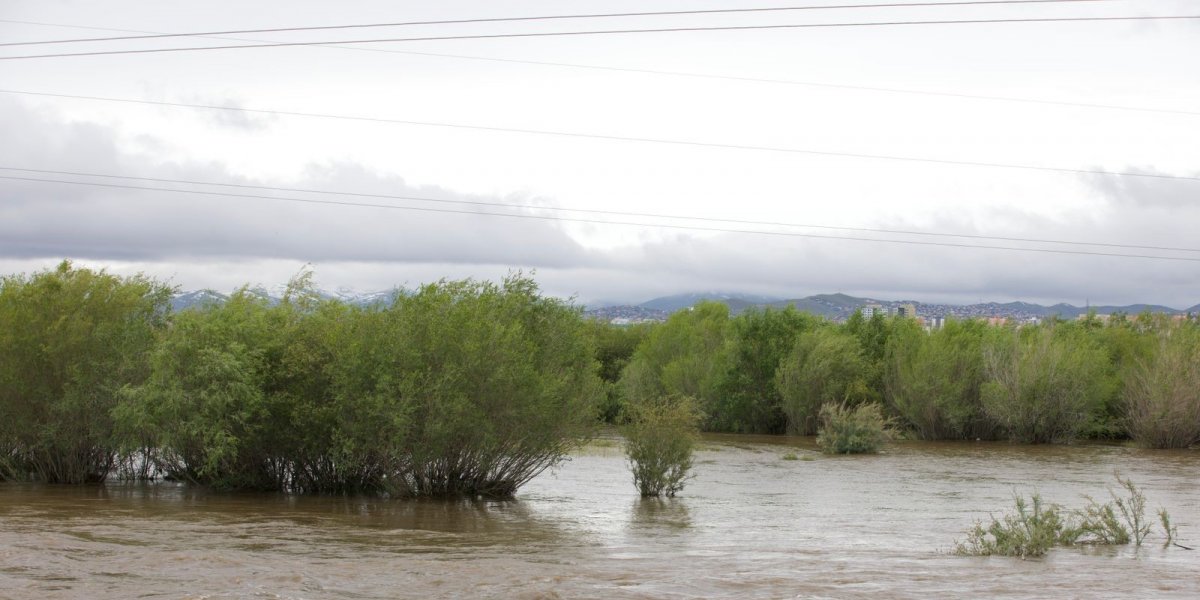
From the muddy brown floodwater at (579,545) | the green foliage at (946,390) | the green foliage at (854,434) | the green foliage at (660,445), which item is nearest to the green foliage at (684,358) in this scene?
the green foliage at (946,390)

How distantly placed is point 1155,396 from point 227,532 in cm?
5001

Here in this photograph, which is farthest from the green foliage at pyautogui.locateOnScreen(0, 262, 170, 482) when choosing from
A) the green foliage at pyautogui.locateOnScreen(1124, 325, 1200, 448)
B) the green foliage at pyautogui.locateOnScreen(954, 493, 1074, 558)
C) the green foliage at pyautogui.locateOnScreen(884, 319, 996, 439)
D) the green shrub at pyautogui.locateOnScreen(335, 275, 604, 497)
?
the green foliage at pyautogui.locateOnScreen(1124, 325, 1200, 448)

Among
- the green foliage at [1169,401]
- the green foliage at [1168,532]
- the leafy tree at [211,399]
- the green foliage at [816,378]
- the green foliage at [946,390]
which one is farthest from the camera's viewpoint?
the green foliage at [816,378]

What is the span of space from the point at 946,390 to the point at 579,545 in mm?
47102

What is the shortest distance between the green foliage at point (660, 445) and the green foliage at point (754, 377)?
39494mm

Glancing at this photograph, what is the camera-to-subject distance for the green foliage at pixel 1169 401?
5450 centimetres

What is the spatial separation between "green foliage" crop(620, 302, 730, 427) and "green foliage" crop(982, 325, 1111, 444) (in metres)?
19.5

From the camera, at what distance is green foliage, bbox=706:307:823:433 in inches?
2844

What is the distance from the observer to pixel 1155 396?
55094 mm

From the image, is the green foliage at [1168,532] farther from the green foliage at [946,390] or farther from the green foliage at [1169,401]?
the green foliage at [946,390]

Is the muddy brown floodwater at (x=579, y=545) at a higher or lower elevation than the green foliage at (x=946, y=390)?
lower

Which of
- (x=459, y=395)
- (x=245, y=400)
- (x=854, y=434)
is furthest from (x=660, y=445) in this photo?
(x=854, y=434)

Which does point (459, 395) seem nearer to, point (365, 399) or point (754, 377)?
point (365, 399)

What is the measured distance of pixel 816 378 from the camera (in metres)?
68.2
